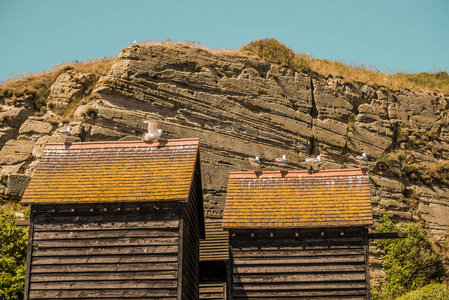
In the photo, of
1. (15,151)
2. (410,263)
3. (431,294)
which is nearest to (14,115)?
(15,151)

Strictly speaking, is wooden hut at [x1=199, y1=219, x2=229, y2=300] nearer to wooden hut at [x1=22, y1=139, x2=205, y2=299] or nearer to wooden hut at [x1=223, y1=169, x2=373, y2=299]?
wooden hut at [x1=22, y1=139, x2=205, y2=299]

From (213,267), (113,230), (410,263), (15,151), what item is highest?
(15,151)

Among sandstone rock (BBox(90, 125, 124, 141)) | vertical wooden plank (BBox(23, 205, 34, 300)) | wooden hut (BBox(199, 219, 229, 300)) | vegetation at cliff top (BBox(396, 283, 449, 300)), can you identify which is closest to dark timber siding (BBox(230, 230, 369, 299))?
wooden hut (BBox(199, 219, 229, 300))

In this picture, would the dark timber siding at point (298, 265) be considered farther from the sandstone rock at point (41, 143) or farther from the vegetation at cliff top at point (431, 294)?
the sandstone rock at point (41, 143)

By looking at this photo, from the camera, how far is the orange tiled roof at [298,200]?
16875 mm

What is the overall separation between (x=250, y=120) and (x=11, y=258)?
16080 mm

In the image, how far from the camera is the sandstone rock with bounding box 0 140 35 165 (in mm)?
29234

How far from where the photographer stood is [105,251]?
52.9ft

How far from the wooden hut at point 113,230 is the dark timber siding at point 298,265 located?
188 centimetres

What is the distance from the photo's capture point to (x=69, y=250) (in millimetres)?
16266

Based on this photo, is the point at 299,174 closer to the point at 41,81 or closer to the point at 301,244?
the point at 301,244

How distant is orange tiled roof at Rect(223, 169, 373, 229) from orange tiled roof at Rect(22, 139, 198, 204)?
6.69 ft

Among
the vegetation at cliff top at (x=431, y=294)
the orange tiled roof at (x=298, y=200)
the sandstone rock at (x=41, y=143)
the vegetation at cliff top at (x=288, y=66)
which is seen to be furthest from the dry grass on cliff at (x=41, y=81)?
the vegetation at cliff top at (x=431, y=294)

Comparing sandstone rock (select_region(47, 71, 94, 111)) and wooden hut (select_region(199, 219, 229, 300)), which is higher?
sandstone rock (select_region(47, 71, 94, 111))
